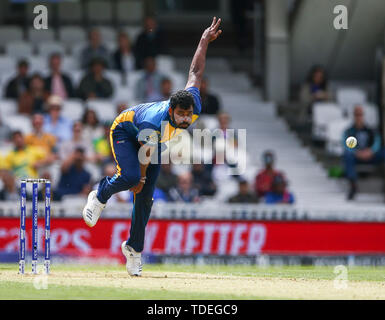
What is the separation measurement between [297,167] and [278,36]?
286cm

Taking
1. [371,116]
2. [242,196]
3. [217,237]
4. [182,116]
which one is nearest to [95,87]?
[242,196]

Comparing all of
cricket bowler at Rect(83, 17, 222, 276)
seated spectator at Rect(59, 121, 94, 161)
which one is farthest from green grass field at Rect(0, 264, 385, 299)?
seated spectator at Rect(59, 121, 94, 161)

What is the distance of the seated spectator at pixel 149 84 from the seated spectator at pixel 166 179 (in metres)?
2.06

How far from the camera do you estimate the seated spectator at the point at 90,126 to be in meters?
15.7

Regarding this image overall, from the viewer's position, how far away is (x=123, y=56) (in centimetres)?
1820

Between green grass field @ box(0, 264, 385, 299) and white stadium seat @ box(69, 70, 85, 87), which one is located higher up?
white stadium seat @ box(69, 70, 85, 87)

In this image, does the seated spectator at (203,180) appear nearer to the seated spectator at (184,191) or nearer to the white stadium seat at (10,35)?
the seated spectator at (184,191)

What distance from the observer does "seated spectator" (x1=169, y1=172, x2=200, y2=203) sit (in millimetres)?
14750

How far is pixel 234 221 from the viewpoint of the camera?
14188 mm

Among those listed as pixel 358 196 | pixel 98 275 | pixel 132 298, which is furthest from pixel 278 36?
pixel 132 298

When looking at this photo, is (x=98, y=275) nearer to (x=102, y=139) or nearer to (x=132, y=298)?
(x=132, y=298)

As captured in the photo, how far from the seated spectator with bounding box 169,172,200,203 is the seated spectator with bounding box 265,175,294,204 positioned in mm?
1160

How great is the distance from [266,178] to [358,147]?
1.97 m

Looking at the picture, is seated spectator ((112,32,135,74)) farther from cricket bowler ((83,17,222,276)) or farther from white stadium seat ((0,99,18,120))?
cricket bowler ((83,17,222,276))
